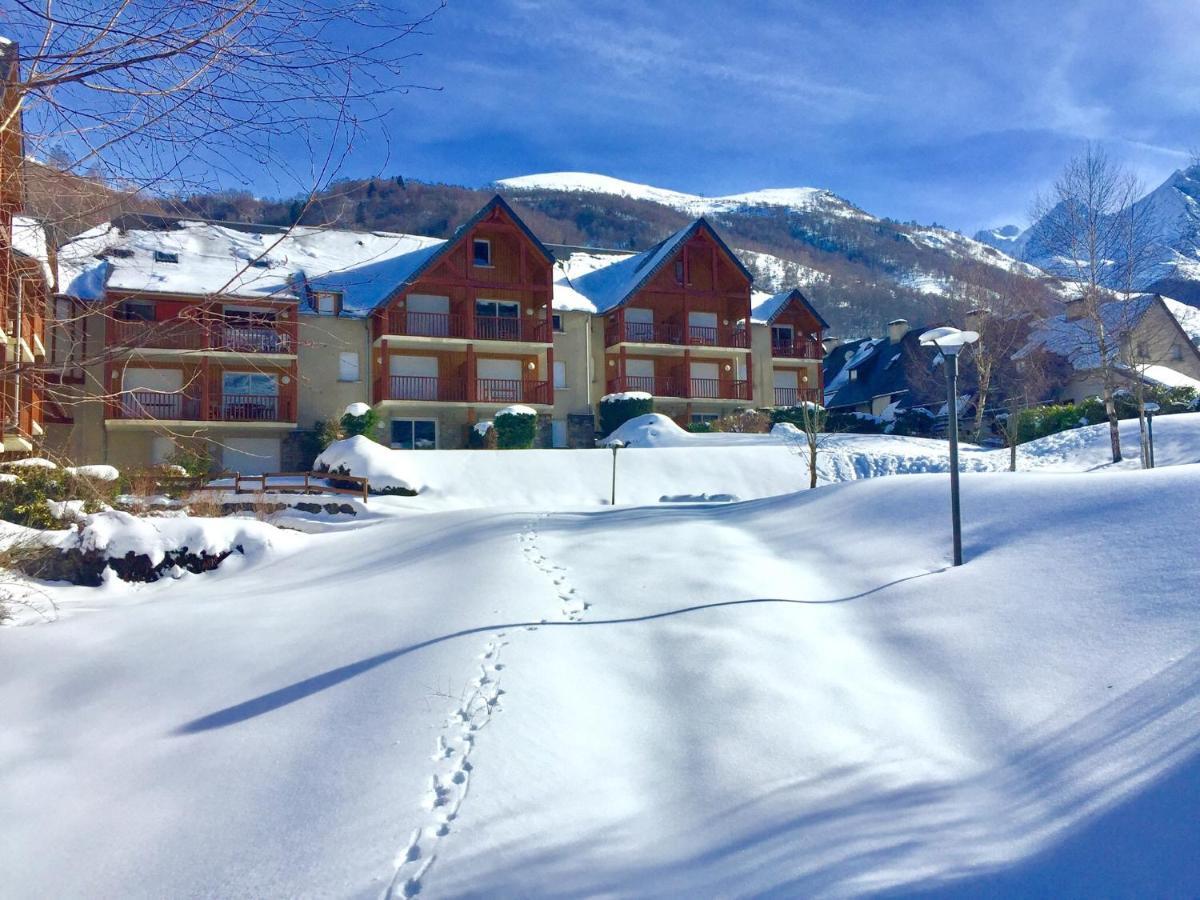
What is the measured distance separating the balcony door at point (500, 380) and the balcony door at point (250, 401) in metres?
6.76

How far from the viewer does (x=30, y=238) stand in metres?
5.01

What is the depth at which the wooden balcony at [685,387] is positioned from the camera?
33.9 metres

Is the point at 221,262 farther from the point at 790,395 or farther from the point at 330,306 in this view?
the point at 790,395

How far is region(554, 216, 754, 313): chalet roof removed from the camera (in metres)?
34.0

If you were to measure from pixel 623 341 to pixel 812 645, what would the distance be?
88.3ft

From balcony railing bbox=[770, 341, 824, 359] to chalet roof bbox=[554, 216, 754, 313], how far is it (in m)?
3.52

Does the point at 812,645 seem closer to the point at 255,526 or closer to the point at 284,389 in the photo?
the point at 255,526

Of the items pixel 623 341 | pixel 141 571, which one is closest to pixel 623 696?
pixel 141 571

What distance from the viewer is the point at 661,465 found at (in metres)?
24.7

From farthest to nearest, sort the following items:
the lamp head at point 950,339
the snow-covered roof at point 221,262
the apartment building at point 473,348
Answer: the apartment building at point 473,348
the lamp head at point 950,339
the snow-covered roof at point 221,262

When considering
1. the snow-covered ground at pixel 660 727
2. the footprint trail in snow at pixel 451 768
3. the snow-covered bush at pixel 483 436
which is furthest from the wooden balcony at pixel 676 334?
the footprint trail in snow at pixel 451 768

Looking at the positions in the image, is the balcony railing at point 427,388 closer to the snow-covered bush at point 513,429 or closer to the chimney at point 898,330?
the snow-covered bush at point 513,429

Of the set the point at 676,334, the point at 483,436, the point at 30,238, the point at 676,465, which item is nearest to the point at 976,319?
the point at 676,334

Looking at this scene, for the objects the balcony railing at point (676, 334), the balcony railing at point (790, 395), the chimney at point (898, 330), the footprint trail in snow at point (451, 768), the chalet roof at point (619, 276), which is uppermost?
the chalet roof at point (619, 276)
